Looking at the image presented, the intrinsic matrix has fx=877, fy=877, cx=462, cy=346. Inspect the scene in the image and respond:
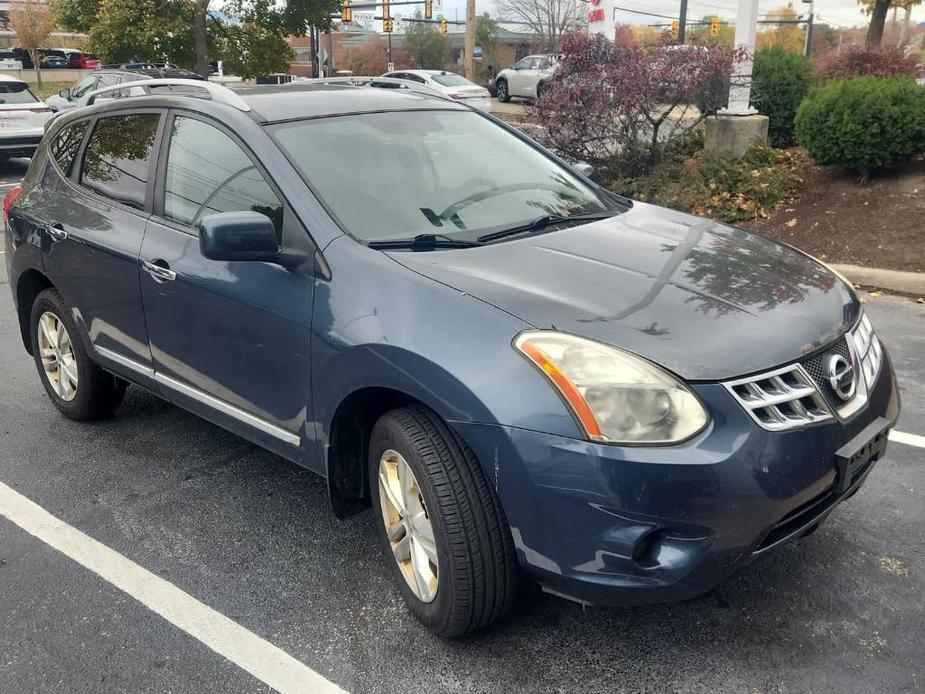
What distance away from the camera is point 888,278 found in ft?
22.9

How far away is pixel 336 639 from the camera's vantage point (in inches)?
112

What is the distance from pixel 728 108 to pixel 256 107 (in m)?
7.70

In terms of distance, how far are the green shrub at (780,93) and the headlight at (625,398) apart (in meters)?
9.05

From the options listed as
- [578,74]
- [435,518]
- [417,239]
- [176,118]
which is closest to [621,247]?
[417,239]

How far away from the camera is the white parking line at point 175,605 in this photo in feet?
8.84

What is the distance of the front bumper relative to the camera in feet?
7.50

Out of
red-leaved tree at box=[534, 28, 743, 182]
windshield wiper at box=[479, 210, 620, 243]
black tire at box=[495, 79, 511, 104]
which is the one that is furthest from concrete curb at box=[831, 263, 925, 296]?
black tire at box=[495, 79, 511, 104]

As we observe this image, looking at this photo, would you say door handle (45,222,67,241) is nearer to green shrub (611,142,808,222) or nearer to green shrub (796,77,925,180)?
green shrub (611,142,808,222)

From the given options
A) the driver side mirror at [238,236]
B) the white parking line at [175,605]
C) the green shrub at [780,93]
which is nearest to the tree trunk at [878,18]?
the green shrub at [780,93]

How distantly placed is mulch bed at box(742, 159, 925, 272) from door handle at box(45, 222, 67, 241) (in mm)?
6110

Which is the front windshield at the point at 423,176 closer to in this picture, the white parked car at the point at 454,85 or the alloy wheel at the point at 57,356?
the alloy wheel at the point at 57,356

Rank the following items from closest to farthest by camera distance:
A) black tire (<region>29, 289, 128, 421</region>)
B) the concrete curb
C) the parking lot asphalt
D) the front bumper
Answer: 1. the front bumper
2. the parking lot asphalt
3. black tire (<region>29, 289, 128, 421</region>)
4. the concrete curb

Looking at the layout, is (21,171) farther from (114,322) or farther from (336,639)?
(336,639)

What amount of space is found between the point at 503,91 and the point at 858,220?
22539 mm
